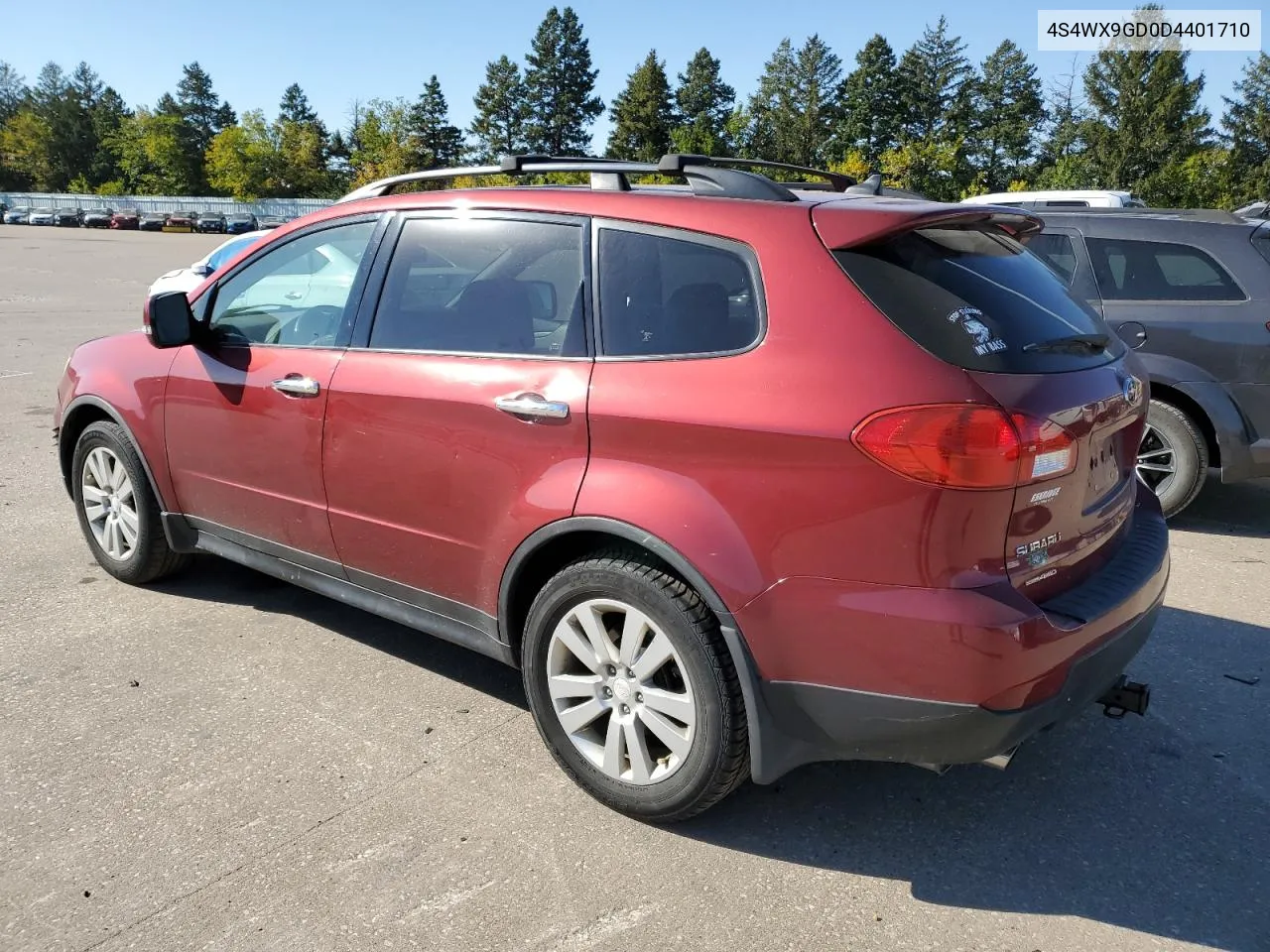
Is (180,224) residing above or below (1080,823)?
above

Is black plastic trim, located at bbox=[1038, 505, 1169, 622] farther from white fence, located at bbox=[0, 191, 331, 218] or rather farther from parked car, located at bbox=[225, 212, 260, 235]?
white fence, located at bbox=[0, 191, 331, 218]

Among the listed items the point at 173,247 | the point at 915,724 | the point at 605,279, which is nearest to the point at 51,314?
the point at 605,279

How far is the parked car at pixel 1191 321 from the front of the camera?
5.66 meters

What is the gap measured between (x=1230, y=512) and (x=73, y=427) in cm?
655

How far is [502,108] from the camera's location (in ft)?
347

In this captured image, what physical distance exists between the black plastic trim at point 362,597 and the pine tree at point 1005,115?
87.6m

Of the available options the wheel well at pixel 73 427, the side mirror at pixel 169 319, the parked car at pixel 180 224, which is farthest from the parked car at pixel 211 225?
the side mirror at pixel 169 319

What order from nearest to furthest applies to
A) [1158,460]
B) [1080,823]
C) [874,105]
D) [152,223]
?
[1080,823]
[1158,460]
[152,223]
[874,105]

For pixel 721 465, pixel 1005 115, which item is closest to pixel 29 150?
pixel 1005 115

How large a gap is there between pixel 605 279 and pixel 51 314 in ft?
55.0

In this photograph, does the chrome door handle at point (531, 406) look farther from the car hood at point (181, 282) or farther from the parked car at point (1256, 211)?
the car hood at point (181, 282)

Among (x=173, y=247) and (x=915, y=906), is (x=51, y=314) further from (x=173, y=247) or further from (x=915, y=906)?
(x=173, y=247)

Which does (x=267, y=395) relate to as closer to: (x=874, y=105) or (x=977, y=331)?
(x=977, y=331)

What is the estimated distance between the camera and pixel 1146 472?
6.03 m
